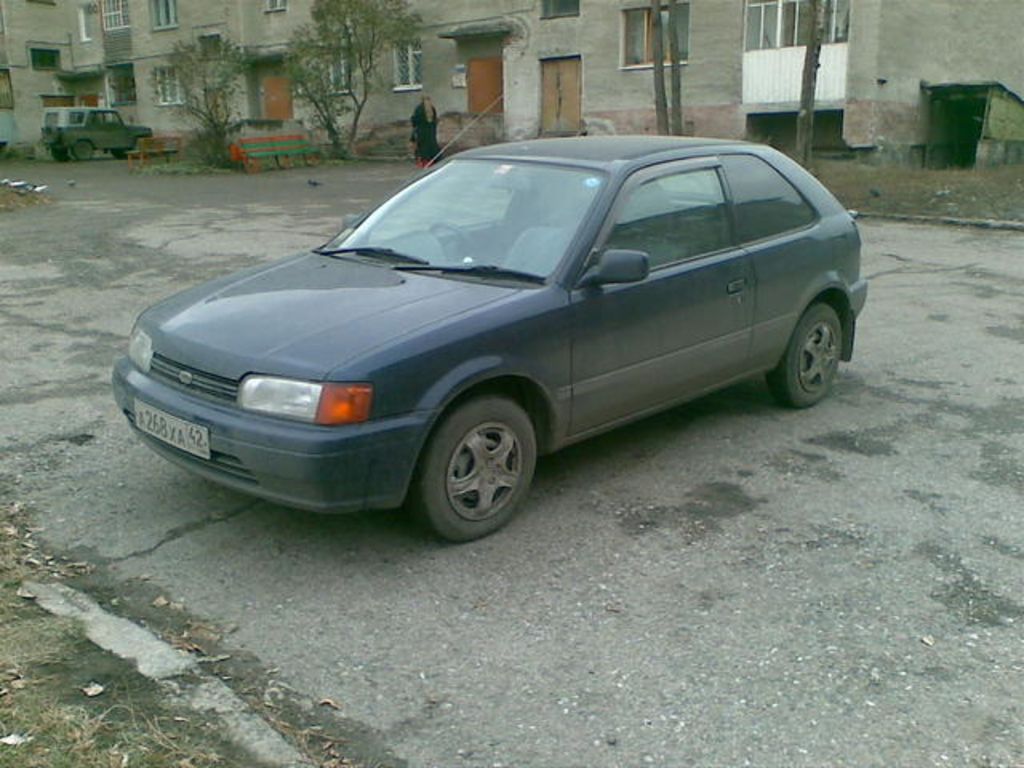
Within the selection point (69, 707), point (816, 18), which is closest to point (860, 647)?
point (69, 707)

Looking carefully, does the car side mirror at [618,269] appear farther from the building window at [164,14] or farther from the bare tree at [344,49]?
the building window at [164,14]

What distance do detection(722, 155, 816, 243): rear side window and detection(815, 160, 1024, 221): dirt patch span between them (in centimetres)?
997

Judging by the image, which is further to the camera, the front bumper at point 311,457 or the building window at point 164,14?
the building window at point 164,14

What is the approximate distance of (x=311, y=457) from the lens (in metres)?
3.77

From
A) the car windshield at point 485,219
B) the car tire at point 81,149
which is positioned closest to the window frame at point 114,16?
the car tire at point 81,149

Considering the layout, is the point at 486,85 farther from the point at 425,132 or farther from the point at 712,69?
the point at 712,69

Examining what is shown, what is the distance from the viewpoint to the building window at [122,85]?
→ 1635 inches

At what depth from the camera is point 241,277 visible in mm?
5012

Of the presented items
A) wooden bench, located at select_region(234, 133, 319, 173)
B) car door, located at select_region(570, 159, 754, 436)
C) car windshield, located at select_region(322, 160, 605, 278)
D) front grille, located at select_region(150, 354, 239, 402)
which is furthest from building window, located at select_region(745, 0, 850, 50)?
front grille, located at select_region(150, 354, 239, 402)

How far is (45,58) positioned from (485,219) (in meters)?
45.6

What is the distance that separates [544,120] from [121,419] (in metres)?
24.0

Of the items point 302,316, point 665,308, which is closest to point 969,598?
point 665,308

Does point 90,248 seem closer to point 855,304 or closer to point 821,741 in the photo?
point 855,304

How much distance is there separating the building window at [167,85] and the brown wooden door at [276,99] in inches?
120
